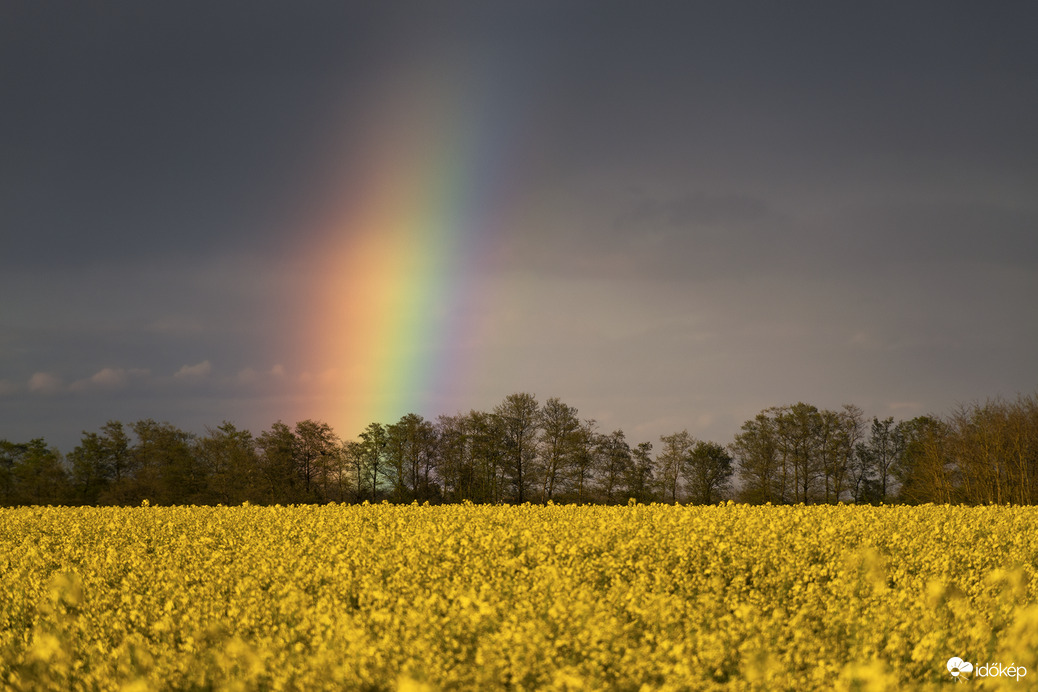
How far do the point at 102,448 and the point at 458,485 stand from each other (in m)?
20.3

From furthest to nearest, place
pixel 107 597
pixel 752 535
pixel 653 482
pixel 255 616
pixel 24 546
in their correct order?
pixel 653 482
pixel 24 546
pixel 752 535
pixel 107 597
pixel 255 616

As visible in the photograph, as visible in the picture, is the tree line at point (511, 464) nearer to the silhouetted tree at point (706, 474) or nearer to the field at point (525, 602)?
the silhouetted tree at point (706, 474)

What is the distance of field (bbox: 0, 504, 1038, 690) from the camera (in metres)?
6.09

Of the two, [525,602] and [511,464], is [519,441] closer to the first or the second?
[511,464]

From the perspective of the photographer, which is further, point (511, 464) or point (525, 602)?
point (511, 464)

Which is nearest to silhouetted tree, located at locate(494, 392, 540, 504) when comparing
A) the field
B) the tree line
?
the tree line

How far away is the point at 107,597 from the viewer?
344 inches

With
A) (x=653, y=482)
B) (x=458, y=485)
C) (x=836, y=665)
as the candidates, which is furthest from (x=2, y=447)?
(x=836, y=665)

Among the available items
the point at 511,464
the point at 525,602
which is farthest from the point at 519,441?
the point at 525,602

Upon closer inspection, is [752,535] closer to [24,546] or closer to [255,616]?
[255,616]

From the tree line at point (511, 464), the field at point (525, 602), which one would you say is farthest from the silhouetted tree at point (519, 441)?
the field at point (525, 602)

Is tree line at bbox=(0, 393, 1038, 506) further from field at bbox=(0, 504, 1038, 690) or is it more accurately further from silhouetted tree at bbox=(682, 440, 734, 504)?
field at bbox=(0, 504, 1038, 690)

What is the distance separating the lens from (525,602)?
289 inches

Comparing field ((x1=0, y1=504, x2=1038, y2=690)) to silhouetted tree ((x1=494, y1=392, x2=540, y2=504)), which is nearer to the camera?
field ((x1=0, y1=504, x2=1038, y2=690))
